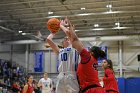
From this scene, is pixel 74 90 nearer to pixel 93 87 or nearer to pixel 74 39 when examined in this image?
pixel 93 87

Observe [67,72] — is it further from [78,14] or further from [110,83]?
[78,14]

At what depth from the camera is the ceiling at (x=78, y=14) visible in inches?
559

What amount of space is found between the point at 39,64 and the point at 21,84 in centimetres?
277

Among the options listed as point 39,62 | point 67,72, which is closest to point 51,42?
point 67,72

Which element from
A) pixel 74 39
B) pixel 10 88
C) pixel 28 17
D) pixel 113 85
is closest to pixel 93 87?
pixel 74 39

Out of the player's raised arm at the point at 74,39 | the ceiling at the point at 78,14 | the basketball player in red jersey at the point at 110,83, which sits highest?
the ceiling at the point at 78,14

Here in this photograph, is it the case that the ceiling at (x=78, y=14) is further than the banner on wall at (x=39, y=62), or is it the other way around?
the banner on wall at (x=39, y=62)

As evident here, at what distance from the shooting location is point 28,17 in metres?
17.3

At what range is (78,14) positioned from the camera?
1537 cm

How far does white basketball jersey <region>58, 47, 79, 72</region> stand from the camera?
4.53 meters

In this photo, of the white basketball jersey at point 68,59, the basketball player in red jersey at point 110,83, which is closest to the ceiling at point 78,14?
the basketball player in red jersey at point 110,83

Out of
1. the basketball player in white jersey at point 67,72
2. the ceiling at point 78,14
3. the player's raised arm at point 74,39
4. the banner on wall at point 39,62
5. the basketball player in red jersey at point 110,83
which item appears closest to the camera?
the player's raised arm at point 74,39

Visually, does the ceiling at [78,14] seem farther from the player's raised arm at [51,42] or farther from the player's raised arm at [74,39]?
the player's raised arm at [74,39]

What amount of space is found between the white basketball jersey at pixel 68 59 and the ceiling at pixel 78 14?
30.5 feet
